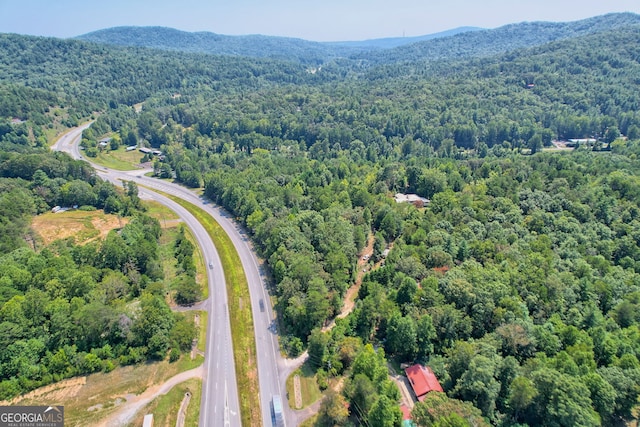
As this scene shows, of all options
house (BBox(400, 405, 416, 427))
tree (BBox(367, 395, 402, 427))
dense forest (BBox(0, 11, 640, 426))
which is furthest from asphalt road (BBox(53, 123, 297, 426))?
house (BBox(400, 405, 416, 427))

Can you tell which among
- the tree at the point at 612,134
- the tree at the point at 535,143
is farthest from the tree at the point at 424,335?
the tree at the point at 612,134

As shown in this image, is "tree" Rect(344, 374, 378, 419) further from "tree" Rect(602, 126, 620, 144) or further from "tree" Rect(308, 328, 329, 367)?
"tree" Rect(602, 126, 620, 144)

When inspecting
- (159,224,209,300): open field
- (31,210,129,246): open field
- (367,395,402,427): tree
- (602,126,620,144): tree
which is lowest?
(159,224,209,300): open field

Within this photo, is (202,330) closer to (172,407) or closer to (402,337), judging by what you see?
(172,407)

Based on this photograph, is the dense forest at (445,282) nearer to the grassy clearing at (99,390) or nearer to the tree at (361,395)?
the tree at (361,395)

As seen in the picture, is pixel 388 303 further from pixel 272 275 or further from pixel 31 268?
pixel 31 268

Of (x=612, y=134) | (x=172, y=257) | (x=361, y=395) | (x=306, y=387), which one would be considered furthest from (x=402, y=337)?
(x=612, y=134)
